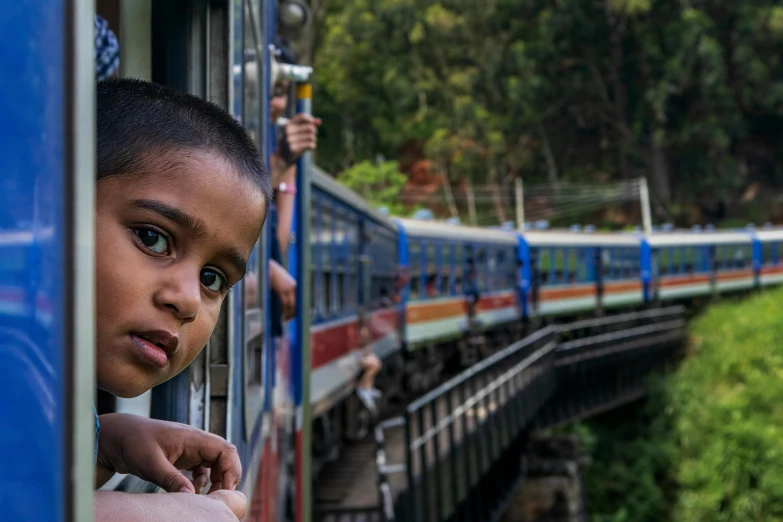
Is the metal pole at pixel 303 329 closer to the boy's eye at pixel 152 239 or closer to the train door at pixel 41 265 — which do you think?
the boy's eye at pixel 152 239

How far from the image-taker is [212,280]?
127cm

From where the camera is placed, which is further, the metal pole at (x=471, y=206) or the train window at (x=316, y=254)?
the metal pole at (x=471, y=206)

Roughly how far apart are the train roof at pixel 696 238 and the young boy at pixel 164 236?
3140cm

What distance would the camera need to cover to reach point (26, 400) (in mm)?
737

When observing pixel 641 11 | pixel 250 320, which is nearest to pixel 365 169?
pixel 641 11

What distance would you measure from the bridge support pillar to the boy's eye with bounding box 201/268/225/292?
1854 cm

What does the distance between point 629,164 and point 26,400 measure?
46.2m

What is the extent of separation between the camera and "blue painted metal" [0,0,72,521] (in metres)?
0.73

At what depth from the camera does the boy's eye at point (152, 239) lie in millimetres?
1107

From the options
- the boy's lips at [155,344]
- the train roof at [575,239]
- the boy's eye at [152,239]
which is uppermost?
the train roof at [575,239]

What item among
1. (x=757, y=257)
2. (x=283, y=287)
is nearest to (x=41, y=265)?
(x=283, y=287)

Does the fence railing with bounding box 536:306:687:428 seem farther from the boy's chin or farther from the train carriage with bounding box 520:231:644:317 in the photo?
the boy's chin

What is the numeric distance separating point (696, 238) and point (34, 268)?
34857mm

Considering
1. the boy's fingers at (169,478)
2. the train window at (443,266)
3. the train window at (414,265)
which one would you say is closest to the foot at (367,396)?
the train window at (414,265)
